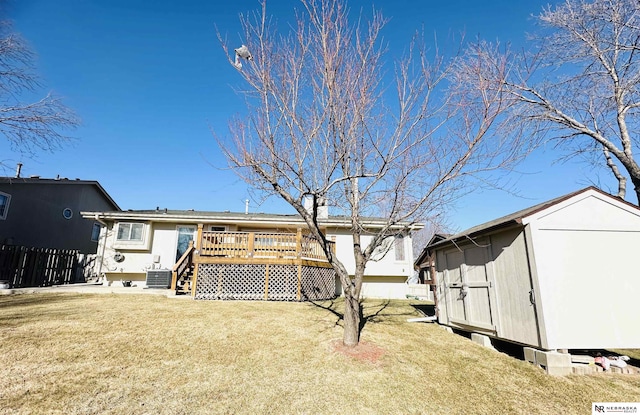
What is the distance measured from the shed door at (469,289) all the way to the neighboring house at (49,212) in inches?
673

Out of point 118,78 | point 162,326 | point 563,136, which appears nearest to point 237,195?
point 162,326

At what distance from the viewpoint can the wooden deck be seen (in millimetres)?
10180

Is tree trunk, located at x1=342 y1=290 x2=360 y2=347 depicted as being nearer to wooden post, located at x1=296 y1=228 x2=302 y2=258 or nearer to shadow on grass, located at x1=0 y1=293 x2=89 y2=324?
wooden post, located at x1=296 y1=228 x2=302 y2=258

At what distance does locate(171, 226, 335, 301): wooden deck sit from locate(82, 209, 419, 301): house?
0.03m

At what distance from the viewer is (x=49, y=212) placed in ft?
51.0

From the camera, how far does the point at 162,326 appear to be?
6094mm

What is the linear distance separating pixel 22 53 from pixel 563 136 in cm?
1685

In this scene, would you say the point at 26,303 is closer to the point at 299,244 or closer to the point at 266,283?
the point at 266,283

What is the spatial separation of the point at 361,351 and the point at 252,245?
639 centimetres

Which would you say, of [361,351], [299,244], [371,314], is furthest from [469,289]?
[299,244]

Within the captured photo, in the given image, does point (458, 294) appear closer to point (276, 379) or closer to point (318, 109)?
point (276, 379)

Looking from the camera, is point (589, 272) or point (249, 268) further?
point (249, 268)

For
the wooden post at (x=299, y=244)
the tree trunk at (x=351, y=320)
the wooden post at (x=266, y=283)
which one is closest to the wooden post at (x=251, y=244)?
the wooden post at (x=266, y=283)

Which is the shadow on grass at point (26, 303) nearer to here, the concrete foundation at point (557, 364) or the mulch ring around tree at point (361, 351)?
the mulch ring around tree at point (361, 351)
